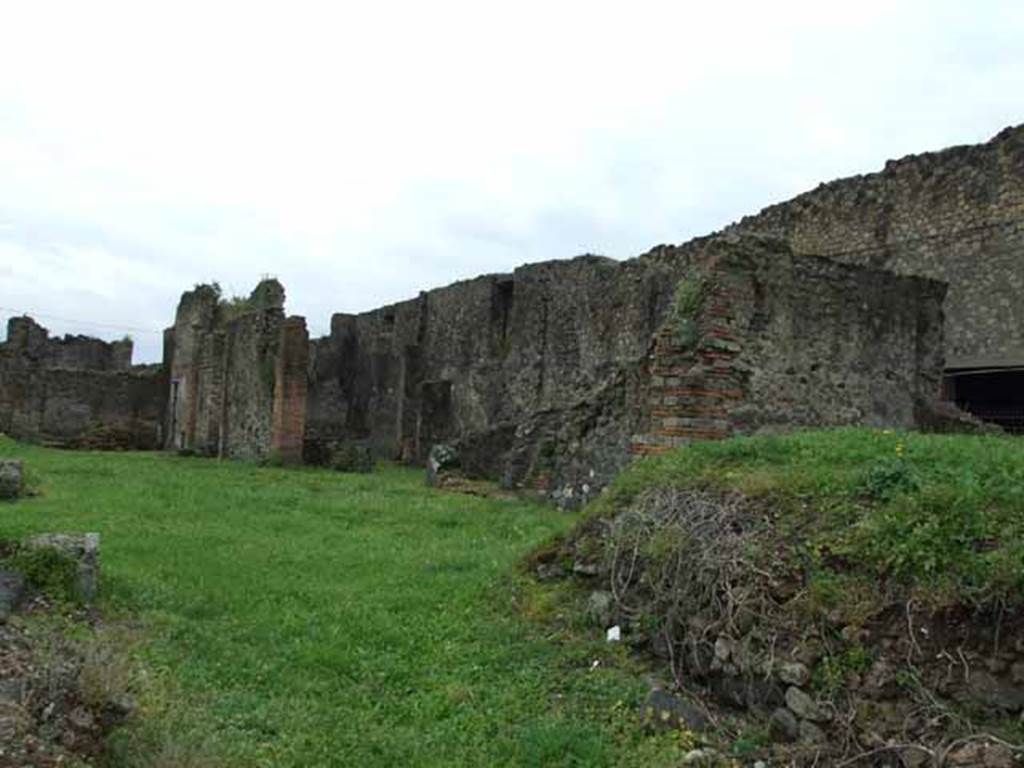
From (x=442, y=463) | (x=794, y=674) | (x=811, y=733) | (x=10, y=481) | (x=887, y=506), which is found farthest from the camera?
(x=442, y=463)

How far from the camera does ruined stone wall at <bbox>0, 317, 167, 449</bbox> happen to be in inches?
1188

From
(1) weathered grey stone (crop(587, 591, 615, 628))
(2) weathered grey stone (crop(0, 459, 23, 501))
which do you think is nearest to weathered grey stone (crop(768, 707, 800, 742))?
(1) weathered grey stone (crop(587, 591, 615, 628))

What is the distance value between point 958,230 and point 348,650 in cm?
1583

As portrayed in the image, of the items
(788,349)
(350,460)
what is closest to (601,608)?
(788,349)

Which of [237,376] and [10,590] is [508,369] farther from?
[10,590]

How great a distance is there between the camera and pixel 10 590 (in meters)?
6.17

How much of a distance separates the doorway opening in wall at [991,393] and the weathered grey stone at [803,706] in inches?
532

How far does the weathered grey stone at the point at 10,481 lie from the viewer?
1191 centimetres

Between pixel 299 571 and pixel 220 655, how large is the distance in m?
2.33

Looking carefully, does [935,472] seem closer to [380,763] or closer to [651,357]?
[380,763]

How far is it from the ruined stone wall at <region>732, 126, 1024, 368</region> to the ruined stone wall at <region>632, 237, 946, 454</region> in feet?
12.3

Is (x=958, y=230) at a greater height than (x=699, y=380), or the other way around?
(x=958, y=230)

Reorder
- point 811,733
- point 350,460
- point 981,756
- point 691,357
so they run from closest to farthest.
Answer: point 981,756, point 811,733, point 691,357, point 350,460

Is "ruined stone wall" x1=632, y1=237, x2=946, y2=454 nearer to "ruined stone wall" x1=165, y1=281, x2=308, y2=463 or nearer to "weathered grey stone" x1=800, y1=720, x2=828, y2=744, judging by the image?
"weathered grey stone" x1=800, y1=720, x2=828, y2=744
